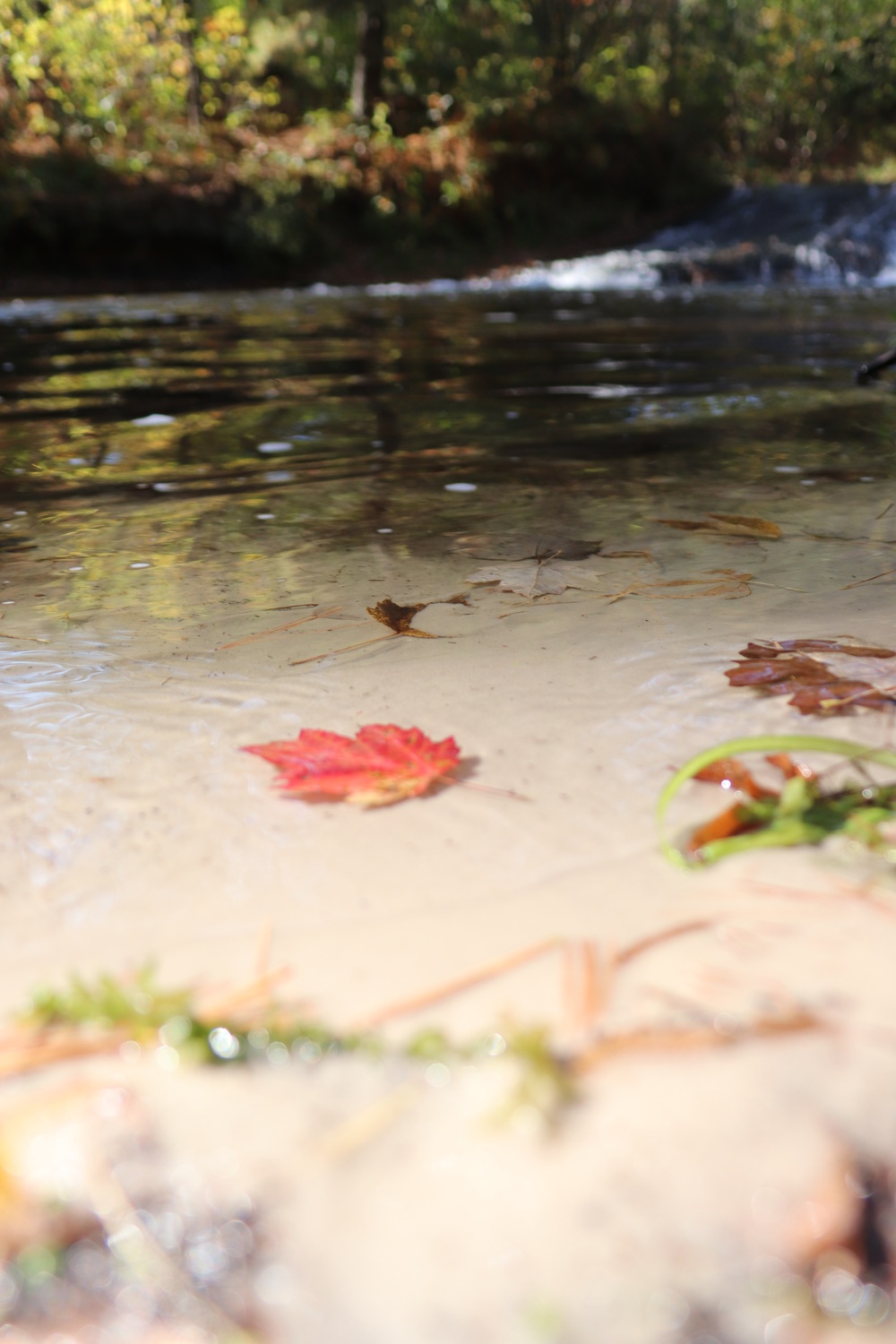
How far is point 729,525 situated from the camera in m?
2.68

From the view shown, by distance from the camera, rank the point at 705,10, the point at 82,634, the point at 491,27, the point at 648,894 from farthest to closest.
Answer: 1. the point at 705,10
2. the point at 491,27
3. the point at 82,634
4. the point at 648,894

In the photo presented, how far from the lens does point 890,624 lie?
73.0 inches

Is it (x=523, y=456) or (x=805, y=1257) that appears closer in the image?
(x=805, y=1257)

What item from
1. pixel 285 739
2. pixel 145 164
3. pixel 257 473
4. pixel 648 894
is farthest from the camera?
pixel 145 164

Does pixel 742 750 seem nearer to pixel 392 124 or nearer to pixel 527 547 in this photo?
pixel 527 547

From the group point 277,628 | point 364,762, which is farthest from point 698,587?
point 364,762

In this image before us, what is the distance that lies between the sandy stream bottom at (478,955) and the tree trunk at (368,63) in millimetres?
20110

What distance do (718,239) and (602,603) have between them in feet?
61.4

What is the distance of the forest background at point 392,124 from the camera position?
51.1ft

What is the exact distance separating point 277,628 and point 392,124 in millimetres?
20385

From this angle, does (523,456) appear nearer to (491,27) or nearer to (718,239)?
(718,239)

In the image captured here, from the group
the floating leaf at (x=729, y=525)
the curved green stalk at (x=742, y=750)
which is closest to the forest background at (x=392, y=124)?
the floating leaf at (x=729, y=525)

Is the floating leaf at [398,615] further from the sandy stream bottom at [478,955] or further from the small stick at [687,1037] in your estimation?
the small stick at [687,1037]

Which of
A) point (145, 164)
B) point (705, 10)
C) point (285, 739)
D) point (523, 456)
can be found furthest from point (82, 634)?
point (705, 10)
